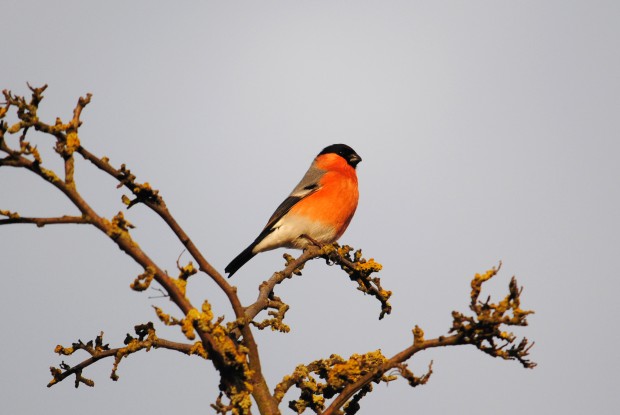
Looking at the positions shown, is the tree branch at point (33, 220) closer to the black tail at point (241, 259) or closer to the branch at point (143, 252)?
the branch at point (143, 252)

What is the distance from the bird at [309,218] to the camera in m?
8.71

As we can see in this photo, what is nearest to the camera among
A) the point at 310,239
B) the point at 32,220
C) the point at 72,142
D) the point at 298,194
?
the point at 32,220

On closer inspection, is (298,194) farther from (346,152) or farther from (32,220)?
(32,220)

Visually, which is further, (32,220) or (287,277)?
(287,277)

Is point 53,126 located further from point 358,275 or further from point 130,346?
point 358,275

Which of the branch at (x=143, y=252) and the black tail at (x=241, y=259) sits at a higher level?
the black tail at (x=241, y=259)

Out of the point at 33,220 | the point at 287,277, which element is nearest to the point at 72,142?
the point at 33,220

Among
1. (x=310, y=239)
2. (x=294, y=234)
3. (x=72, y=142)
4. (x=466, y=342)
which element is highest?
(x=294, y=234)

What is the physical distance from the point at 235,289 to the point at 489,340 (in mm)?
1179

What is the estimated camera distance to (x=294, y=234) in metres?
8.70

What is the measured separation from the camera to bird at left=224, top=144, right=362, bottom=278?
8.71 metres

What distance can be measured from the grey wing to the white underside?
90 millimetres

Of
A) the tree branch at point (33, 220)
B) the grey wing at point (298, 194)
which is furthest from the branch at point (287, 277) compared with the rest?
A: the grey wing at point (298, 194)

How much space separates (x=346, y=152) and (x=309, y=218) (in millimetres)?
2014
